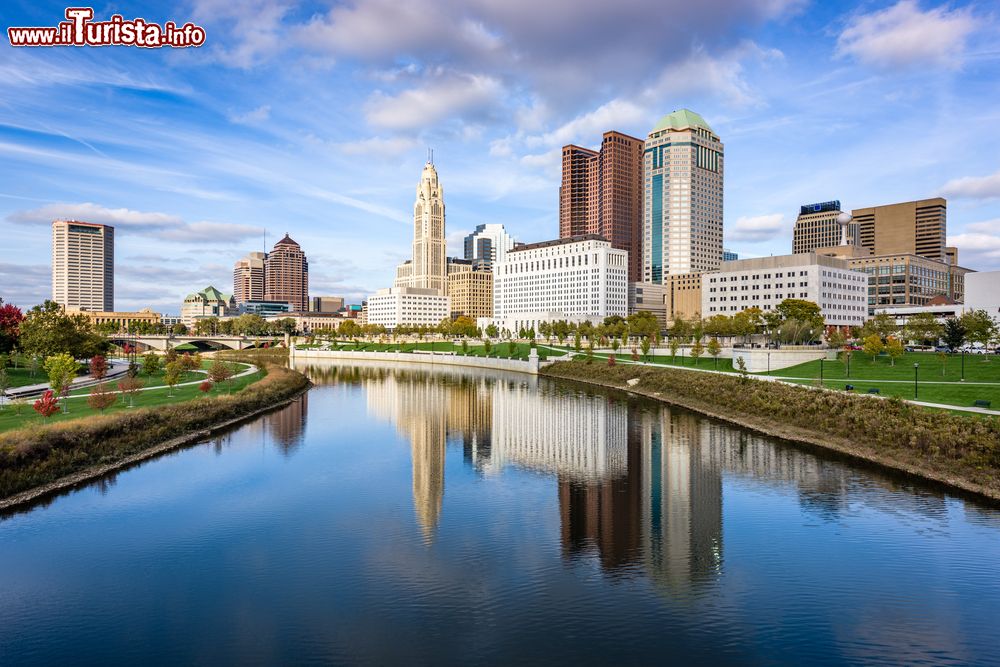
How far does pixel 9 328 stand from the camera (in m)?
79.4

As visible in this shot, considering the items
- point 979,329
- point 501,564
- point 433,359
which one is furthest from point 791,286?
point 501,564

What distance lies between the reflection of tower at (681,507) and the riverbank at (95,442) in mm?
31698

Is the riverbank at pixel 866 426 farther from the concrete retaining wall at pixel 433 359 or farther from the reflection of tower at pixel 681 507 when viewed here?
the concrete retaining wall at pixel 433 359

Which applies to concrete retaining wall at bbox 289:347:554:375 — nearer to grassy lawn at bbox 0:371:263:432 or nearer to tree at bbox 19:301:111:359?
grassy lawn at bbox 0:371:263:432

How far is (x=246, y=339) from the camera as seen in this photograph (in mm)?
191625

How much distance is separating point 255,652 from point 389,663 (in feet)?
13.2

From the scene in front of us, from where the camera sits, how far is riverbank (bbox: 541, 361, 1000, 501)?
33.7 metres

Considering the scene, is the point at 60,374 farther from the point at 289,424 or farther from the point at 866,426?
the point at 866,426

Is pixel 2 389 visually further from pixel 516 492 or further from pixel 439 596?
pixel 439 596

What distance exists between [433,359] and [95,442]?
348ft

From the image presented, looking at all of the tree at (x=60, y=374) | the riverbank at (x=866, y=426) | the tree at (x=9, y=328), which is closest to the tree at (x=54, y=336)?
the tree at (x=9, y=328)

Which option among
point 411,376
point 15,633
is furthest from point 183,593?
point 411,376

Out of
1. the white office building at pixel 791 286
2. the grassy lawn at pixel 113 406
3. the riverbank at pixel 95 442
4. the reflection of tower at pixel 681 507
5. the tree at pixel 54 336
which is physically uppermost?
the white office building at pixel 791 286

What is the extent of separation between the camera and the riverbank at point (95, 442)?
31516mm
